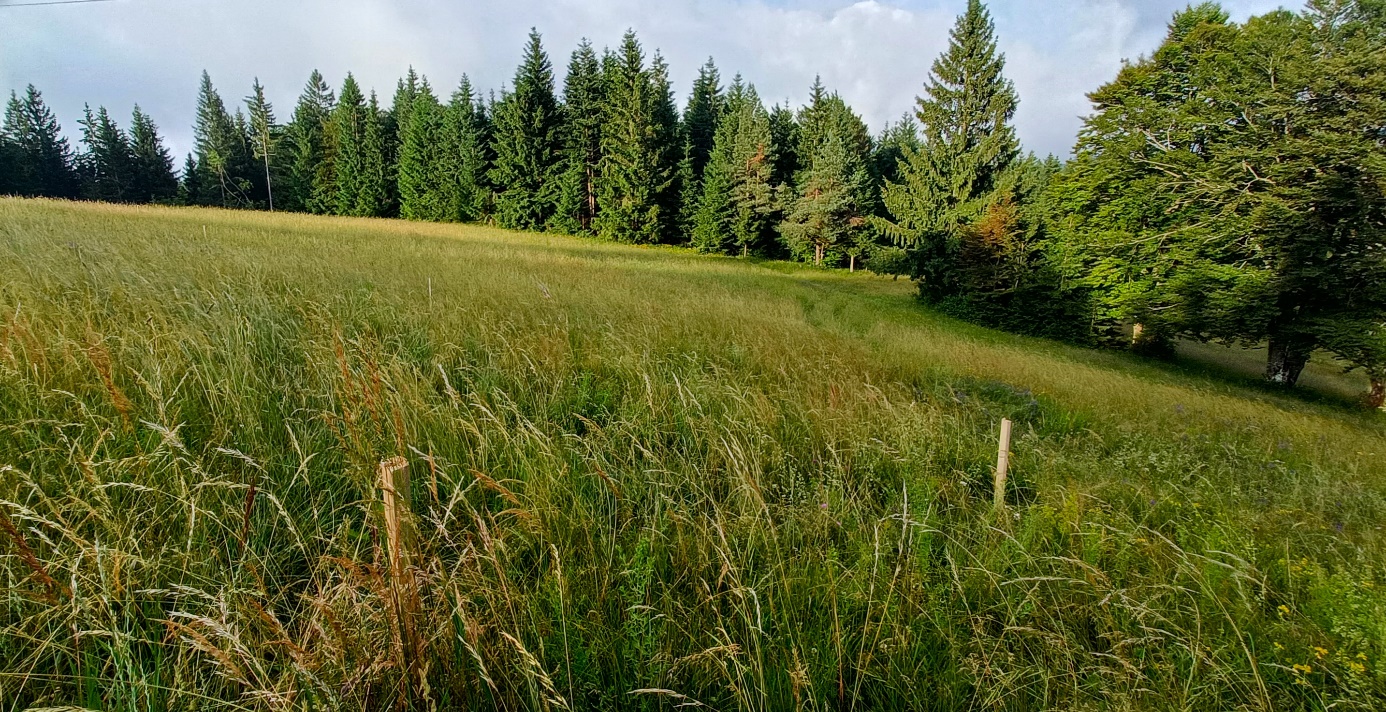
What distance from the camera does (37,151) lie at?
4612 cm

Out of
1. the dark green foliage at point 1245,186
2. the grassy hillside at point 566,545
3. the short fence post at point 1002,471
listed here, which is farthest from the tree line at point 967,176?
the short fence post at point 1002,471

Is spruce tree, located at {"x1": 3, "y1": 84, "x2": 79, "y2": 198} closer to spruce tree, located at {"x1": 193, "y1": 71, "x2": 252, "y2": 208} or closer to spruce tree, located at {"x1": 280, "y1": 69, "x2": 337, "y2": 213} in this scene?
spruce tree, located at {"x1": 193, "y1": 71, "x2": 252, "y2": 208}

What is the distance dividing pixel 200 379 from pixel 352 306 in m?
2.28

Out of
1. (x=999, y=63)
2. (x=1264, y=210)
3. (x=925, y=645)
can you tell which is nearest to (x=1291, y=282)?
(x=1264, y=210)

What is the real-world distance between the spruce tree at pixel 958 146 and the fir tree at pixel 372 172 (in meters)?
37.6

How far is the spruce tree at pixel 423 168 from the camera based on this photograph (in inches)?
1492

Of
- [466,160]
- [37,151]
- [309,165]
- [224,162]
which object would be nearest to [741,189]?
[466,160]

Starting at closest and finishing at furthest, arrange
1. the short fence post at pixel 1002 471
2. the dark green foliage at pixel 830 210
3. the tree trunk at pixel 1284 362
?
Answer: the short fence post at pixel 1002 471
the tree trunk at pixel 1284 362
the dark green foliage at pixel 830 210

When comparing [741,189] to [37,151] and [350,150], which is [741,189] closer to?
→ [350,150]

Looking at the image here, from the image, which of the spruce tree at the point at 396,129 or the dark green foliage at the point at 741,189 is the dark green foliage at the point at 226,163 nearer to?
the spruce tree at the point at 396,129

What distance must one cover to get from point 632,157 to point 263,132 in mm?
42752

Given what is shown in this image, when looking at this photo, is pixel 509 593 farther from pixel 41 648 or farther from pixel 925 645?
pixel 925 645

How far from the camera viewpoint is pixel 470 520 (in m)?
2.00

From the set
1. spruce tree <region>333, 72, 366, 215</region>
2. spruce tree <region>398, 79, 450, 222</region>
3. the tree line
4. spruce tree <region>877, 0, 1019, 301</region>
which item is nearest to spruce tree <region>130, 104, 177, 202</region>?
the tree line
